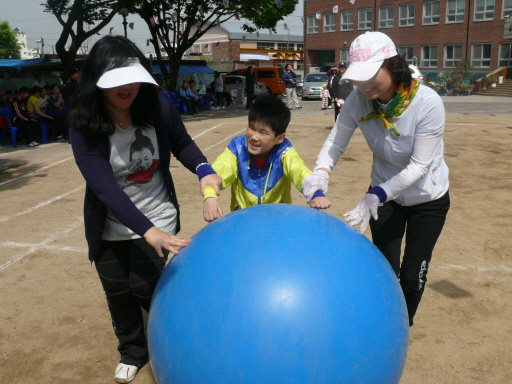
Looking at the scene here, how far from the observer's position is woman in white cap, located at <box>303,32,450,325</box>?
2873mm

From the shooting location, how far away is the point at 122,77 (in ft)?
8.41

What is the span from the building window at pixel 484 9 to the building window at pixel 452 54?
9.27ft

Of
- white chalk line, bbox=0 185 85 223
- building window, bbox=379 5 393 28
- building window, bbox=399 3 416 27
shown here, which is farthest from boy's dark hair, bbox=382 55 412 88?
building window, bbox=379 5 393 28

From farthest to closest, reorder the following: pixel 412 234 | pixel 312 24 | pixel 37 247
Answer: pixel 312 24, pixel 37 247, pixel 412 234

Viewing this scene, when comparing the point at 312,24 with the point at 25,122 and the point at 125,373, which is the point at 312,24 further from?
the point at 125,373

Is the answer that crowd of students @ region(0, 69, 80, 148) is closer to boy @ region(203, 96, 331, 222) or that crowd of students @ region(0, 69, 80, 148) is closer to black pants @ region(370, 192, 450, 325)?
boy @ region(203, 96, 331, 222)

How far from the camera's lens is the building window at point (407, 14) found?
47.4 meters

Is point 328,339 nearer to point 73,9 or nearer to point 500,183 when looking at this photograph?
point 500,183

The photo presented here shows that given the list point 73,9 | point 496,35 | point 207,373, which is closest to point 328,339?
point 207,373

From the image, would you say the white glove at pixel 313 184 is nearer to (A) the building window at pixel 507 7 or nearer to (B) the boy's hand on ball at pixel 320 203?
(B) the boy's hand on ball at pixel 320 203

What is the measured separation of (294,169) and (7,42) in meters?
108

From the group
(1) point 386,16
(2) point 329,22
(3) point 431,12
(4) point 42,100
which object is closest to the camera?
(4) point 42,100

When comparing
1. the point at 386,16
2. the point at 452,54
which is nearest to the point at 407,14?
the point at 386,16

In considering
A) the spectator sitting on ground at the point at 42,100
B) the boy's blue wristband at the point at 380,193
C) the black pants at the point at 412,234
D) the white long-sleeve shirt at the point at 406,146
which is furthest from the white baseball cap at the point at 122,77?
the spectator sitting on ground at the point at 42,100
